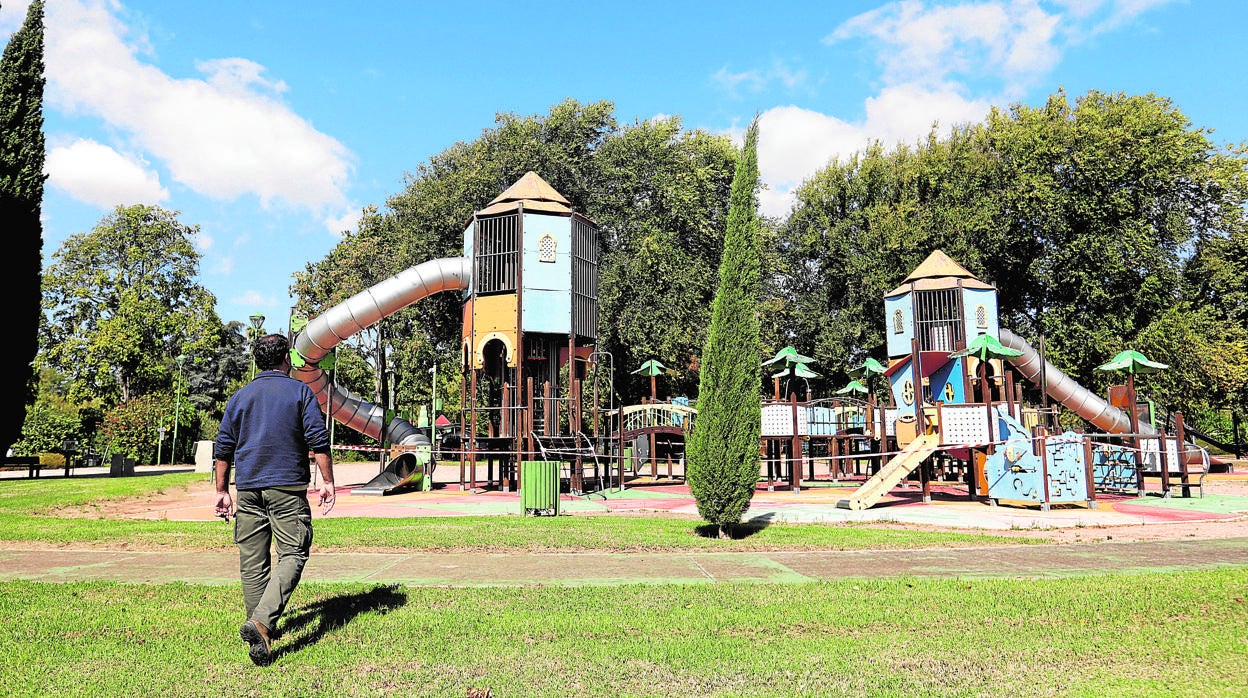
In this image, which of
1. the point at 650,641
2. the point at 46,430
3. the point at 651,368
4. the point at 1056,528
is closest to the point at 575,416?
the point at 651,368

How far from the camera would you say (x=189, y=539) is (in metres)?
11.5

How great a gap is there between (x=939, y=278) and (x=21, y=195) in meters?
31.1

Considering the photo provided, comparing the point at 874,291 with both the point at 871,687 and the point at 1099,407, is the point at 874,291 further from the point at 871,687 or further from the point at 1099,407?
the point at 871,687

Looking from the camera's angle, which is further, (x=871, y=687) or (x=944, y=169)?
(x=944, y=169)

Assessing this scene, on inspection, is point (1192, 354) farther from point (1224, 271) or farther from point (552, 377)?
point (552, 377)

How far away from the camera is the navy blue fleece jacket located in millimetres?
5703

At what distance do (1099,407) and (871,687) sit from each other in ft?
94.3

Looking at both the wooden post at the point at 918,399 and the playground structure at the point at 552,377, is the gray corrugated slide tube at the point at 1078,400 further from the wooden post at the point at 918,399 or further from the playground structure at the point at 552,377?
the wooden post at the point at 918,399

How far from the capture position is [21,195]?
87.1 ft

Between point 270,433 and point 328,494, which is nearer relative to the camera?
point 270,433

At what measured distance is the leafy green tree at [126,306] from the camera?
156ft

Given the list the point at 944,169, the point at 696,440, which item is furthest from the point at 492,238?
the point at 944,169

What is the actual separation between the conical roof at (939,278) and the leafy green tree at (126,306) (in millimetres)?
42558

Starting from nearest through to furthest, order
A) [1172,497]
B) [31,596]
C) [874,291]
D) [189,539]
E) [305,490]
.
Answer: [305,490]
[31,596]
[189,539]
[1172,497]
[874,291]
